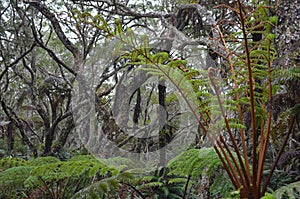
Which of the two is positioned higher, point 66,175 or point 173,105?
point 173,105

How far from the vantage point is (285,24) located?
2.30m

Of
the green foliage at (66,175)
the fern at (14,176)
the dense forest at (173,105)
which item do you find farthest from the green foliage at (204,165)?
the fern at (14,176)

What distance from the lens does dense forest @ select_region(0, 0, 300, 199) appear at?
187cm

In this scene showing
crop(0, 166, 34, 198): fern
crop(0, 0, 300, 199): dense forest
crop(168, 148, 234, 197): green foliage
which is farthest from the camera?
crop(0, 166, 34, 198): fern

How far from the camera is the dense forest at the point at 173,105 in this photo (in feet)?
6.14

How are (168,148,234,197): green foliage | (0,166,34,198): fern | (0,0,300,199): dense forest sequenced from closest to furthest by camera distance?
(0,0,300,199): dense forest
(168,148,234,197): green foliage
(0,166,34,198): fern

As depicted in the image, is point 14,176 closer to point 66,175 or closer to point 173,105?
point 66,175

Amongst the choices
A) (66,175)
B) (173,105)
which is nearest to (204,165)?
(66,175)

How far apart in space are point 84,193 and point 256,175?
1129 millimetres

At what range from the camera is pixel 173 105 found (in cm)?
632

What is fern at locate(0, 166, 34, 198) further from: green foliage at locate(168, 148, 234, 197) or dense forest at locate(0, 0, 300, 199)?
green foliage at locate(168, 148, 234, 197)

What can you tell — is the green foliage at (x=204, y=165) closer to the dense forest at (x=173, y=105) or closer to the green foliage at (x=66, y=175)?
the dense forest at (x=173, y=105)

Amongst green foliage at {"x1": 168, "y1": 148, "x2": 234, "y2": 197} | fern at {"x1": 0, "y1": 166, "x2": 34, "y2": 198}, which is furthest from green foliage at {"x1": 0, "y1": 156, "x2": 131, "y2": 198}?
green foliage at {"x1": 168, "y1": 148, "x2": 234, "y2": 197}

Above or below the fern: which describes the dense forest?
above
